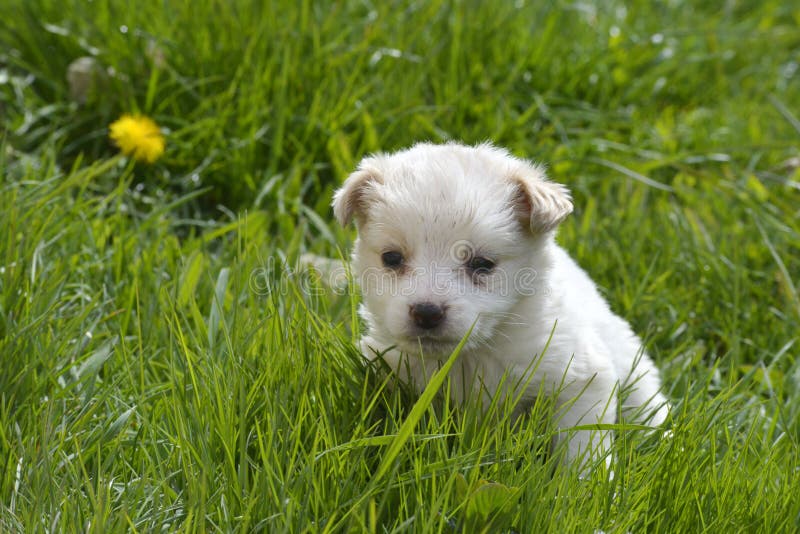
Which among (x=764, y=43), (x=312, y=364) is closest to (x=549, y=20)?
(x=764, y=43)

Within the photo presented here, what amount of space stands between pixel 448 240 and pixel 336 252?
4.31ft

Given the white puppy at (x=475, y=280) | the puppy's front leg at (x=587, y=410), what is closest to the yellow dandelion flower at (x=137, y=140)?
the white puppy at (x=475, y=280)

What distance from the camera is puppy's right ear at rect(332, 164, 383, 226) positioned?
10.8 feet

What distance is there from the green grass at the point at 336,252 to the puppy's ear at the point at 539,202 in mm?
655

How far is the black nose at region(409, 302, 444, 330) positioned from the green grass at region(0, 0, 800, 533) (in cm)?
26

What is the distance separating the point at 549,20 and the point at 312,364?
11.5 ft

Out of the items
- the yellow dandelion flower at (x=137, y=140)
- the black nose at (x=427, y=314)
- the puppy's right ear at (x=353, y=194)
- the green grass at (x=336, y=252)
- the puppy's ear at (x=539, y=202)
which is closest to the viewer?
the green grass at (x=336, y=252)

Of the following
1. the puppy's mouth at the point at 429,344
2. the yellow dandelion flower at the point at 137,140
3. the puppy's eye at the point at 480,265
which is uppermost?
the puppy's eye at the point at 480,265

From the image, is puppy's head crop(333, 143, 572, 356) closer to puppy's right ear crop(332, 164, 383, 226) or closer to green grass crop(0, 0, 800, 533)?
puppy's right ear crop(332, 164, 383, 226)

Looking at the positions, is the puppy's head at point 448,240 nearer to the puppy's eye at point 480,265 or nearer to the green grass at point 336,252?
the puppy's eye at point 480,265

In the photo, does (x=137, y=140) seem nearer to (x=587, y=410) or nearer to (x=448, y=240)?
(x=448, y=240)

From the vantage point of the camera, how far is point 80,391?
3225 millimetres

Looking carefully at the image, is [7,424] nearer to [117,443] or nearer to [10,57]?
[117,443]

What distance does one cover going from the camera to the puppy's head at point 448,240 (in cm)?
306
